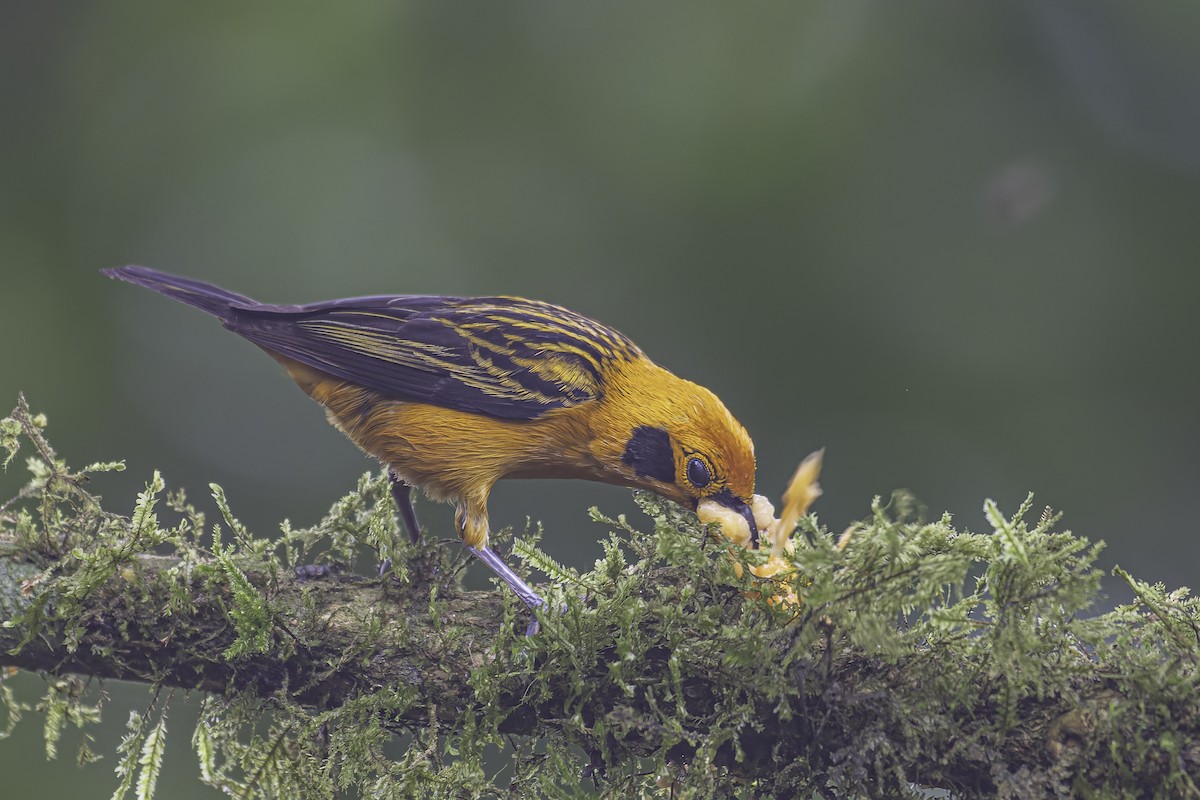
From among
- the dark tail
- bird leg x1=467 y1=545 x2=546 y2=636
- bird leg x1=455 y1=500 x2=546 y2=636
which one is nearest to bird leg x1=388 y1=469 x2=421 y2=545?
bird leg x1=455 y1=500 x2=546 y2=636

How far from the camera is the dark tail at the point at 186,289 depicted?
14.9ft

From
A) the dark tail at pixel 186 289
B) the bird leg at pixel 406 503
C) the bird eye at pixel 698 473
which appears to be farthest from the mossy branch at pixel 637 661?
the dark tail at pixel 186 289

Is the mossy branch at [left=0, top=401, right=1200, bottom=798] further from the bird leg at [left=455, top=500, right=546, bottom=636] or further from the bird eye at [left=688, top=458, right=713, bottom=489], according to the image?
the bird eye at [left=688, top=458, right=713, bottom=489]

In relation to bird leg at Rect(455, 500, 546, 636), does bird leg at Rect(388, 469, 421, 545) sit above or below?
above

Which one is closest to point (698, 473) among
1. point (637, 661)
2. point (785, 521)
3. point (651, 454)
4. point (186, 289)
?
point (651, 454)

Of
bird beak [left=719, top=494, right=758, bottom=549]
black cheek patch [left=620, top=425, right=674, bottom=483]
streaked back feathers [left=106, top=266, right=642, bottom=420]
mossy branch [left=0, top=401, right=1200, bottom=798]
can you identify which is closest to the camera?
→ mossy branch [left=0, top=401, right=1200, bottom=798]

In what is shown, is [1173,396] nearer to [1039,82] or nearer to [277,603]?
[1039,82]

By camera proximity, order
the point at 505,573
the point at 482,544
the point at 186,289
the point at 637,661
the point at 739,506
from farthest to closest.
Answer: the point at 186,289
the point at 739,506
the point at 482,544
the point at 505,573
the point at 637,661

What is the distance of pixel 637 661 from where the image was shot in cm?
258

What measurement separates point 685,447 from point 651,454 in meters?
0.16

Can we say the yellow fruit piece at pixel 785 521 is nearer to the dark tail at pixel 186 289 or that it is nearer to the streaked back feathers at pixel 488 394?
the streaked back feathers at pixel 488 394

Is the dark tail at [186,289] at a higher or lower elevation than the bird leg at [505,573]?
higher

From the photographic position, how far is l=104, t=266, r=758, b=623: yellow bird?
3965mm

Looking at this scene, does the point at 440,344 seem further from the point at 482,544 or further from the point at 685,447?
the point at 685,447
